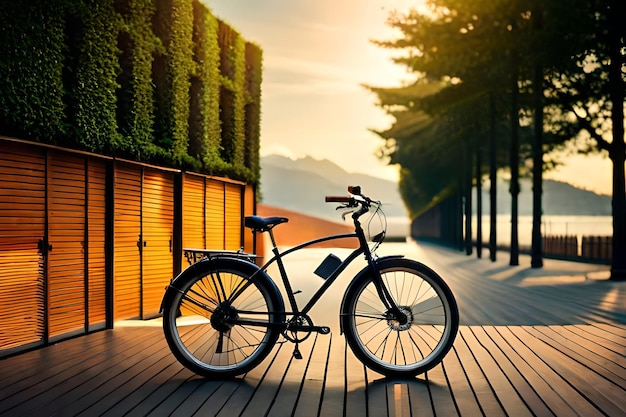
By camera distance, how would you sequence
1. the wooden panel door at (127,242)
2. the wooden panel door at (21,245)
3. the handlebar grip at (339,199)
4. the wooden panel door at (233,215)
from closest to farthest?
the handlebar grip at (339,199) < the wooden panel door at (21,245) < the wooden panel door at (127,242) < the wooden panel door at (233,215)

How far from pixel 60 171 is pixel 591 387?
5.20m

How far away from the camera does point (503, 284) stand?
49.3 ft

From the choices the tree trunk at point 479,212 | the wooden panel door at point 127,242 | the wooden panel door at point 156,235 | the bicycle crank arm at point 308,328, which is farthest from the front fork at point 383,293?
the tree trunk at point 479,212

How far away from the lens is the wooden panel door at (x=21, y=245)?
6.51 metres

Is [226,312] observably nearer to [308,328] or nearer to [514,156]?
[308,328]

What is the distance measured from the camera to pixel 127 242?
8883 mm

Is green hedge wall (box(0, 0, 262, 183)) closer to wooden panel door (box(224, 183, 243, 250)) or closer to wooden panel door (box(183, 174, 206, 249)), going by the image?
wooden panel door (box(183, 174, 206, 249))

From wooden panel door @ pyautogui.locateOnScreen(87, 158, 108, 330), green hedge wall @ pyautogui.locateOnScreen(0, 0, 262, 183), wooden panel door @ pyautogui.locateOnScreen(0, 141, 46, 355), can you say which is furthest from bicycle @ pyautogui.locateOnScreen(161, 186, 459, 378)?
wooden panel door @ pyautogui.locateOnScreen(87, 158, 108, 330)

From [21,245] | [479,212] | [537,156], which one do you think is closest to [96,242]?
[21,245]

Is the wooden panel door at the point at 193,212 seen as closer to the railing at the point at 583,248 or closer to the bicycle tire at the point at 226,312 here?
the bicycle tire at the point at 226,312

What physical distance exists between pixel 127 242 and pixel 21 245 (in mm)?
2173

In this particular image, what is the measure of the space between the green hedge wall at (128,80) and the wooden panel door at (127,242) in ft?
0.97

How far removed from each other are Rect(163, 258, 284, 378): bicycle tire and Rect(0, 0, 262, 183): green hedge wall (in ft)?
7.93

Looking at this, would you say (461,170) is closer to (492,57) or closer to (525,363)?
(492,57)
